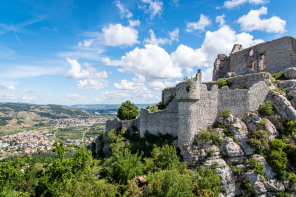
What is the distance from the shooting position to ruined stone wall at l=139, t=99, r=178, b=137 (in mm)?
25484

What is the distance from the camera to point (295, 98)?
22312 mm

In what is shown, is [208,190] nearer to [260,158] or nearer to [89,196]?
[260,158]

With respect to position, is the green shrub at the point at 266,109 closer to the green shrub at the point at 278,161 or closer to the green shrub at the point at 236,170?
the green shrub at the point at 278,161

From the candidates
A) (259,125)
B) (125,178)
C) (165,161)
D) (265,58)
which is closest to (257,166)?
(259,125)

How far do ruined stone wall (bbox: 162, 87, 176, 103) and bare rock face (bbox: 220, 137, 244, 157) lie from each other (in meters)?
12.4

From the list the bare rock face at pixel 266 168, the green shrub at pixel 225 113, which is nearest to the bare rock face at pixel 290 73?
the green shrub at pixel 225 113

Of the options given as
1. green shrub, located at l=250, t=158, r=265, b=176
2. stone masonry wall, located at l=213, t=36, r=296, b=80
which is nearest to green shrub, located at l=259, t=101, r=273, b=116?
green shrub, located at l=250, t=158, r=265, b=176

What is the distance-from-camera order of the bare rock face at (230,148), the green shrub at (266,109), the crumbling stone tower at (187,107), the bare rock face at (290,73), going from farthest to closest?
the bare rock face at (290,73), the green shrub at (266,109), the crumbling stone tower at (187,107), the bare rock face at (230,148)

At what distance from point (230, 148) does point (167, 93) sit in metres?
14.9

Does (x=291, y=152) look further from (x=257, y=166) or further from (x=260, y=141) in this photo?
(x=257, y=166)

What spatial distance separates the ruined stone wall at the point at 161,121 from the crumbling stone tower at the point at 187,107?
341cm

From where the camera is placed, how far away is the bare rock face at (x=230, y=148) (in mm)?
20141

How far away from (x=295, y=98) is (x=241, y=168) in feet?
38.7

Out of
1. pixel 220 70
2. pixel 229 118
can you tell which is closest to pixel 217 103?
pixel 229 118
